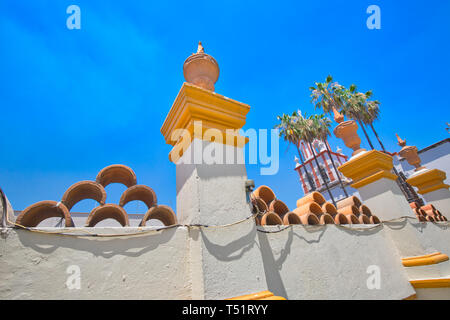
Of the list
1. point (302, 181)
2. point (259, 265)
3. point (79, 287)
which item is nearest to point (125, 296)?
point (79, 287)

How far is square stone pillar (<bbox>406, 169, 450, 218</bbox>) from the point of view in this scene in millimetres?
5594

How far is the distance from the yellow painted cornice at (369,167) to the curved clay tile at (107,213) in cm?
417

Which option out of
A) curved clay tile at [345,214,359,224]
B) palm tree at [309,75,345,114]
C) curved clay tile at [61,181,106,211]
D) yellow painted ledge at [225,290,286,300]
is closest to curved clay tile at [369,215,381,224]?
curved clay tile at [345,214,359,224]

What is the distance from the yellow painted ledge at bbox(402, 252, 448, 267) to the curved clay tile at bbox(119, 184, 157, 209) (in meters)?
4.16

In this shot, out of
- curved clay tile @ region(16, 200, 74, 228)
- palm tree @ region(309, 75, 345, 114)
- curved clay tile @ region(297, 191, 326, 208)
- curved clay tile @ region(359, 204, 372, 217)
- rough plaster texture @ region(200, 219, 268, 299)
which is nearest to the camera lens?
curved clay tile @ region(16, 200, 74, 228)

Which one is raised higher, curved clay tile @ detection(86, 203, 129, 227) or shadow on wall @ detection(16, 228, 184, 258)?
curved clay tile @ detection(86, 203, 129, 227)

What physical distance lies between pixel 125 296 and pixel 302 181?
121 ft

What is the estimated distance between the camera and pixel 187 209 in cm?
206

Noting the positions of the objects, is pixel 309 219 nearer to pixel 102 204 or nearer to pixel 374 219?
pixel 374 219

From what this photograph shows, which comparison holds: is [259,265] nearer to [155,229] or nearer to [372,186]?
[155,229]

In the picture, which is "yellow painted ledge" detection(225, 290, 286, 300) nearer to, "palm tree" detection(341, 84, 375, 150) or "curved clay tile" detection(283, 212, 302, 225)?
"curved clay tile" detection(283, 212, 302, 225)

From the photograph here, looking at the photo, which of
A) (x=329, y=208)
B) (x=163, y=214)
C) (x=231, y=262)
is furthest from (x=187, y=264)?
(x=329, y=208)

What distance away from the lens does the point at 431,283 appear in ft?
10.8

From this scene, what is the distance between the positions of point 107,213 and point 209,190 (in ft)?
3.02
